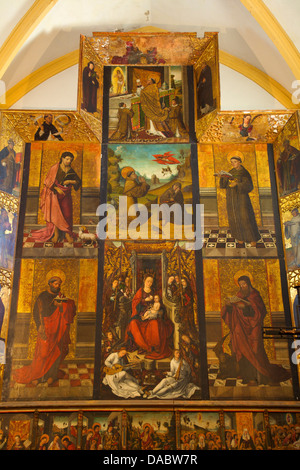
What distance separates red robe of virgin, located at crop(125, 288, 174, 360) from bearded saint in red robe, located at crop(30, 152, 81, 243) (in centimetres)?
209

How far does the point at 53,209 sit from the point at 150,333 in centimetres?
329

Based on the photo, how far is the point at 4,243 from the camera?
35.9 feet

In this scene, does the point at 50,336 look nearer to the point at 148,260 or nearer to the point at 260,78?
the point at 148,260

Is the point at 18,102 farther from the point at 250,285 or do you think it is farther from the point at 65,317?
the point at 250,285

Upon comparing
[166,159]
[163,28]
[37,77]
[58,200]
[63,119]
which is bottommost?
[58,200]

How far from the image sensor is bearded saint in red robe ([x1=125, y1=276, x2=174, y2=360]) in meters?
10.6

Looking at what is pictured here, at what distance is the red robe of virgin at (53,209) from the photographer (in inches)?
448

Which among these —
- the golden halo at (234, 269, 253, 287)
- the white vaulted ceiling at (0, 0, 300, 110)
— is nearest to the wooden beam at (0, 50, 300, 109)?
the white vaulted ceiling at (0, 0, 300, 110)

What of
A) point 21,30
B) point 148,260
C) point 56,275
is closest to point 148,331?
point 148,260

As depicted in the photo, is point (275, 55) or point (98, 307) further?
point (275, 55)

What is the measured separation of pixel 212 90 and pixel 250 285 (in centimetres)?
420

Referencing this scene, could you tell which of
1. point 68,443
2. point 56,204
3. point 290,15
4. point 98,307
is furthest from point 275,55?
point 68,443

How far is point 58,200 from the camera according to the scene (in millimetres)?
11641

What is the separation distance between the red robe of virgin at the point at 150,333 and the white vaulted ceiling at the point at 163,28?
191 inches
